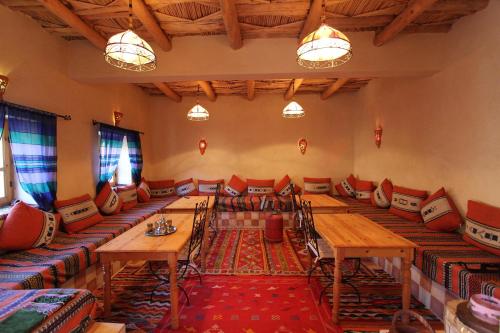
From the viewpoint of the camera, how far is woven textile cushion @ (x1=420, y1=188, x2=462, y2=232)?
2.88 metres

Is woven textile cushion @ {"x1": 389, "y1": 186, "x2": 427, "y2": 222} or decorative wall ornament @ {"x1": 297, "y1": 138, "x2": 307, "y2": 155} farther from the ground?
decorative wall ornament @ {"x1": 297, "y1": 138, "x2": 307, "y2": 155}

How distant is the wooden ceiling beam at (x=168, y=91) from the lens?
4.66 metres

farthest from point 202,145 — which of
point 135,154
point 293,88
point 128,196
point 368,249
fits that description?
point 368,249

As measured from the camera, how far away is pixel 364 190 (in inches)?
192

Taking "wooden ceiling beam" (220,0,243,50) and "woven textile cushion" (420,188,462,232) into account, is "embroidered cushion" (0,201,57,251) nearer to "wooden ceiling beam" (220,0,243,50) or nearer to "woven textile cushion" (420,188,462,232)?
"wooden ceiling beam" (220,0,243,50)

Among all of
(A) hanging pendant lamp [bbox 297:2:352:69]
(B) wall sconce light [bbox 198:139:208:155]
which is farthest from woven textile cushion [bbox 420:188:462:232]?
(B) wall sconce light [bbox 198:139:208:155]

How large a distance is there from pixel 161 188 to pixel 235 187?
1.54 metres

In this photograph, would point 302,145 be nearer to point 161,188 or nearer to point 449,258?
point 161,188

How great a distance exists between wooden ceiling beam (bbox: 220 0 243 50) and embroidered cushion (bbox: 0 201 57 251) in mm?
2572

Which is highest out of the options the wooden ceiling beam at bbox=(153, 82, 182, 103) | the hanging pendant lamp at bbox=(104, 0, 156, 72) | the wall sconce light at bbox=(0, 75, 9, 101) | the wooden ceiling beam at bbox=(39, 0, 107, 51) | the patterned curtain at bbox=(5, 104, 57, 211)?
the wooden ceiling beam at bbox=(39, 0, 107, 51)

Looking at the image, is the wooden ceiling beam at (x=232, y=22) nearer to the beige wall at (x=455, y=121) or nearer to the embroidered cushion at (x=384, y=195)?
the beige wall at (x=455, y=121)

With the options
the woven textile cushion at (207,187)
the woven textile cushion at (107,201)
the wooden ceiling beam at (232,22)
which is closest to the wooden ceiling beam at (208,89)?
the wooden ceiling beam at (232,22)

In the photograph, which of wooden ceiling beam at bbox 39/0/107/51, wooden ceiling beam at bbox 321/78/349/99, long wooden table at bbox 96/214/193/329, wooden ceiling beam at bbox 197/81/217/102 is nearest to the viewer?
long wooden table at bbox 96/214/193/329

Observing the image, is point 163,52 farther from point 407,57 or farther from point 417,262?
point 417,262
